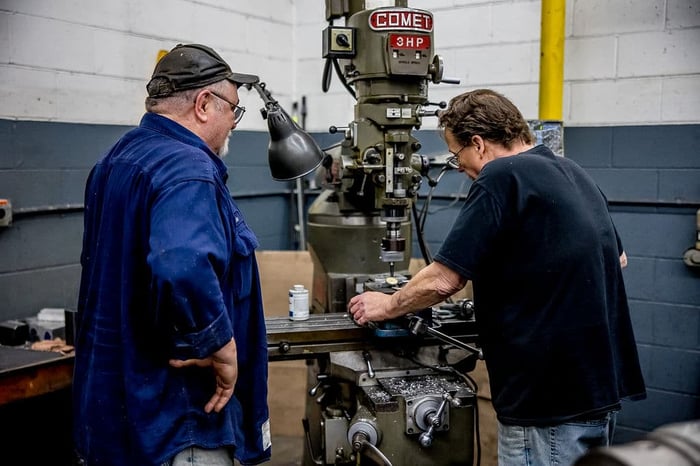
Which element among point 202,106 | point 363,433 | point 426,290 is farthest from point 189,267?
point 363,433

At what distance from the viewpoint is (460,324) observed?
70.5 inches

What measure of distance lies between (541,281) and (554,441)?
337 mm

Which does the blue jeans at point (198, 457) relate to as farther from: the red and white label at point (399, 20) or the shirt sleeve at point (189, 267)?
the red and white label at point (399, 20)

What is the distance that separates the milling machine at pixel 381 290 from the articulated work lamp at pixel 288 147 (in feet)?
0.67

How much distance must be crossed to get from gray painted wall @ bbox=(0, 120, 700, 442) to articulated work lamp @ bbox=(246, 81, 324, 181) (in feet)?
3.62

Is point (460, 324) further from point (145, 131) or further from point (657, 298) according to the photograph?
point (657, 298)

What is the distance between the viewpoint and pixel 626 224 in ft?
8.79

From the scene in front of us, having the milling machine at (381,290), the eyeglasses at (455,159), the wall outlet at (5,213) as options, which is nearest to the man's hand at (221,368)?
the milling machine at (381,290)

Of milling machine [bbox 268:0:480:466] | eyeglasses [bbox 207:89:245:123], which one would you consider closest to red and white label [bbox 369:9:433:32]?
milling machine [bbox 268:0:480:466]

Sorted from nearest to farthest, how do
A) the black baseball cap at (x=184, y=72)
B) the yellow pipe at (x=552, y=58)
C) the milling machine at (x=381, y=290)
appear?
1. the black baseball cap at (x=184, y=72)
2. the milling machine at (x=381, y=290)
3. the yellow pipe at (x=552, y=58)

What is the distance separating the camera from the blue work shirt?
117 cm

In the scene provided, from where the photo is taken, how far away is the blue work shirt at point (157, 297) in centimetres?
117

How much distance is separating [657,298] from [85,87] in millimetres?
2357

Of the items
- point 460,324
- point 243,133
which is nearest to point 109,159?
point 460,324
